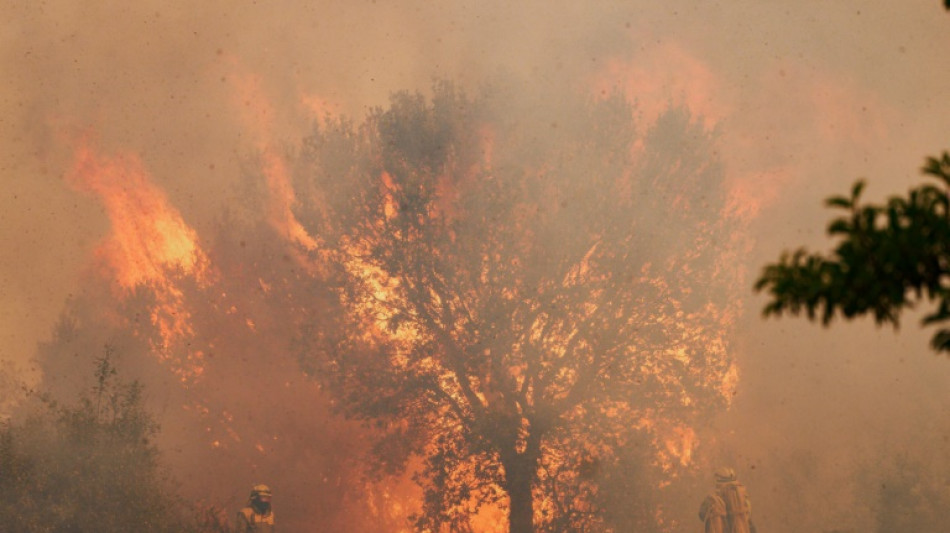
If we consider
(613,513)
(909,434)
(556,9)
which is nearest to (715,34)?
(556,9)

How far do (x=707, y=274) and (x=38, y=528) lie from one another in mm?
18553

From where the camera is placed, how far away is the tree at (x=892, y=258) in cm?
528

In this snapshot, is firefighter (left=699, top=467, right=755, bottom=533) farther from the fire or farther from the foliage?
the fire

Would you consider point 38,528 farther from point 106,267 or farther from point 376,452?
point 106,267

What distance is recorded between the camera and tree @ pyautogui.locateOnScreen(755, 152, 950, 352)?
5.28 m

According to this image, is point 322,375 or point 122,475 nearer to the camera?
point 122,475

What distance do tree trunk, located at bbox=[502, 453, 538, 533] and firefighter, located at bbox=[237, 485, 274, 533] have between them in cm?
627

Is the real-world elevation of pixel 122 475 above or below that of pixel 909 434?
below

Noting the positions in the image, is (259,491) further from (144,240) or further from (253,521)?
(144,240)

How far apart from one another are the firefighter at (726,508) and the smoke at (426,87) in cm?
658

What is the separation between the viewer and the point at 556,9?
3275 centimetres

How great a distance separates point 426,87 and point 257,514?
47.7 ft

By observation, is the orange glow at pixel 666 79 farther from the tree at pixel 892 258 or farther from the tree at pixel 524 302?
the tree at pixel 892 258

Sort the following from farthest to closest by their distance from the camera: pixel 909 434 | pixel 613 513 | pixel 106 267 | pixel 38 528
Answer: pixel 106 267, pixel 909 434, pixel 613 513, pixel 38 528
